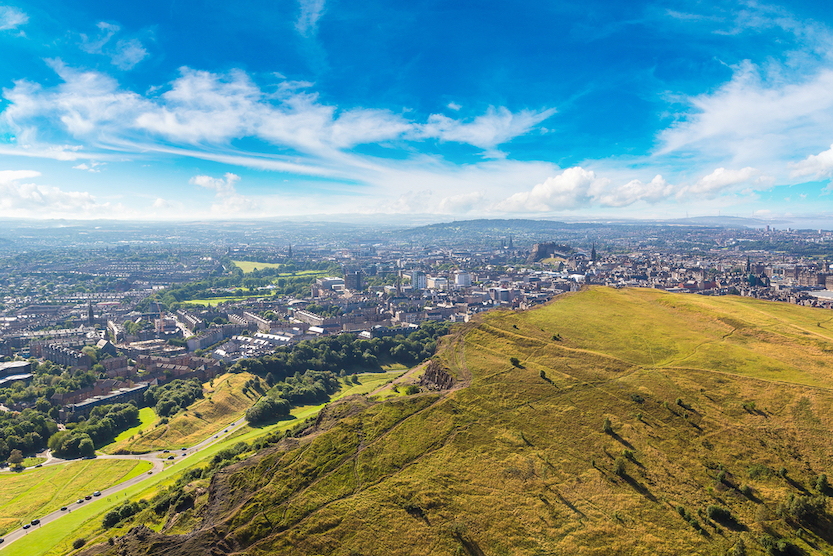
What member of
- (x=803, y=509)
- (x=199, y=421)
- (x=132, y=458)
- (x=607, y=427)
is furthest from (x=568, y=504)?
(x=199, y=421)

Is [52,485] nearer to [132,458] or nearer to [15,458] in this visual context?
[132,458]

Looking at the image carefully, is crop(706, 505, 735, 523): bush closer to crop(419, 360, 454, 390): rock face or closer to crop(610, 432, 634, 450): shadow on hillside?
crop(610, 432, 634, 450): shadow on hillside

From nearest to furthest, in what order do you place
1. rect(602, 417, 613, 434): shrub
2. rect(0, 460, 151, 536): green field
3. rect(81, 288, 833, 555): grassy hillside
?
rect(81, 288, 833, 555): grassy hillside → rect(602, 417, 613, 434): shrub → rect(0, 460, 151, 536): green field

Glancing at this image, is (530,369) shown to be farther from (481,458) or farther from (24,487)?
(24,487)

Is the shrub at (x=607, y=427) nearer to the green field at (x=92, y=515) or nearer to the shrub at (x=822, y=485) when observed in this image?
the shrub at (x=822, y=485)

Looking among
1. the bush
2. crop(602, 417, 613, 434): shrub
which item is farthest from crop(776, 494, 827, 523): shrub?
crop(602, 417, 613, 434): shrub

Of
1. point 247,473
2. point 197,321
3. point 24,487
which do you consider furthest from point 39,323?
point 247,473
